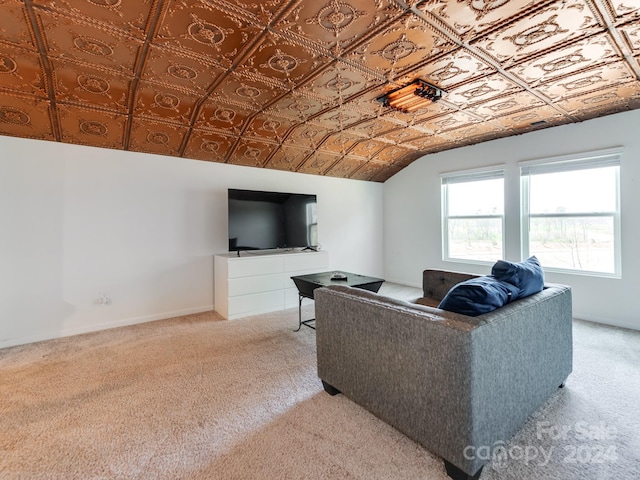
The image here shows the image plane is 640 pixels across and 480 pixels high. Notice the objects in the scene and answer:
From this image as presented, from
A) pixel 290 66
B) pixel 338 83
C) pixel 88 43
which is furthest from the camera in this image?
pixel 338 83

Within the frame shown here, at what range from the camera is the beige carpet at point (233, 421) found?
1.51 meters

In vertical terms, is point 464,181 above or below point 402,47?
below

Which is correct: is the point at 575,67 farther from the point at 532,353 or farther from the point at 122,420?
the point at 122,420

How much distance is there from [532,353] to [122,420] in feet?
8.25

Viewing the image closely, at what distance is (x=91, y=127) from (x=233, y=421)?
3240mm

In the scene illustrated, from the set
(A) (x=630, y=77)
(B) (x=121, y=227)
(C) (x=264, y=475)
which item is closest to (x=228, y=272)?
(B) (x=121, y=227)

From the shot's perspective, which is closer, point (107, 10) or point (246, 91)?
point (107, 10)

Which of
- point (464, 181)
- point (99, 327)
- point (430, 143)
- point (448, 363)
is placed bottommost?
point (99, 327)

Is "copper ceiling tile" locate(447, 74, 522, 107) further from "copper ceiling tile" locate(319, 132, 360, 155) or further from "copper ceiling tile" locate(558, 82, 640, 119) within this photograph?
"copper ceiling tile" locate(319, 132, 360, 155)

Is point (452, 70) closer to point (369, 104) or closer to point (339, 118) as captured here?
point (369, 104)

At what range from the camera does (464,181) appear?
16.6 ft

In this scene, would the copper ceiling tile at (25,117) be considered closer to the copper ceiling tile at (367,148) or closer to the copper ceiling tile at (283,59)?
the copper ceiling tile at (283,59)

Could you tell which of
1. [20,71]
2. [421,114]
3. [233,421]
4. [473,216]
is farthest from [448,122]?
[20,71]

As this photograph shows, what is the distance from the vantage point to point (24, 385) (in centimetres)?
231
